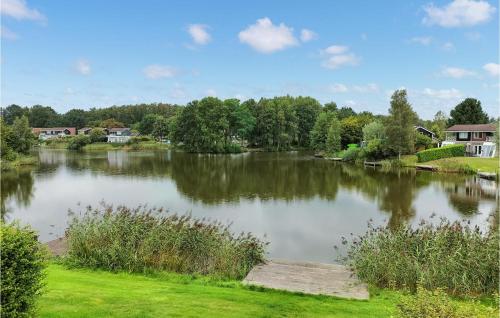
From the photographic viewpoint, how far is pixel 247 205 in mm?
22344

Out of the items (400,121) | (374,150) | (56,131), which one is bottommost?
(374,150)

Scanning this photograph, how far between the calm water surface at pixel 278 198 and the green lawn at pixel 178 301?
550 cm

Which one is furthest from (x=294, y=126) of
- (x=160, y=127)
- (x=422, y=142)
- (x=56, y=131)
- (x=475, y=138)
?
(x=56, y=131)

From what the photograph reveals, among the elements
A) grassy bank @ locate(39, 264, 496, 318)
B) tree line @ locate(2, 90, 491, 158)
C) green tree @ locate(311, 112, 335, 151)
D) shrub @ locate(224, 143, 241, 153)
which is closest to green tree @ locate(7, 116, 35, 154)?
tree line @ locate(2, 90, 491, 158)

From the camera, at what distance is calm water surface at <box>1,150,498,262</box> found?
56.7 feet

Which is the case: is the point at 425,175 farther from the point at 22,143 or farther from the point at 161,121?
the point at 161,121

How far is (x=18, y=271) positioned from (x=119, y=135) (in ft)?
328

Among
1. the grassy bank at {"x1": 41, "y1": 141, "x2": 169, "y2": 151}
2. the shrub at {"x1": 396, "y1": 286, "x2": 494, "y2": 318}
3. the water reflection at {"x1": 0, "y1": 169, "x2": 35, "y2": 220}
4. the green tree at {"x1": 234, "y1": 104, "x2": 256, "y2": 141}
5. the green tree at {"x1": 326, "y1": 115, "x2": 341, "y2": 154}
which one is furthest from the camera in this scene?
the grassy bank at {"x1": 41, "y1": 141, "x2": 169, "y2": 151}

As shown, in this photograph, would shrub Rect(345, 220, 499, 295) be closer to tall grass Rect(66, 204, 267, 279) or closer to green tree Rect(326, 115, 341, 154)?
tall grass Rect(66, 204, 267, 279)

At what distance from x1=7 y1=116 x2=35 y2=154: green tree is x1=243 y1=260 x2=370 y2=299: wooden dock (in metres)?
48.0

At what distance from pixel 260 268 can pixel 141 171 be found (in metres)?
32.3

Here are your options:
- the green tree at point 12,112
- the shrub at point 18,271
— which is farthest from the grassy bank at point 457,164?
the green tree at point 12,112

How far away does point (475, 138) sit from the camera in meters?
52.3

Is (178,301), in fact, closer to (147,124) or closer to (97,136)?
(97,136)
